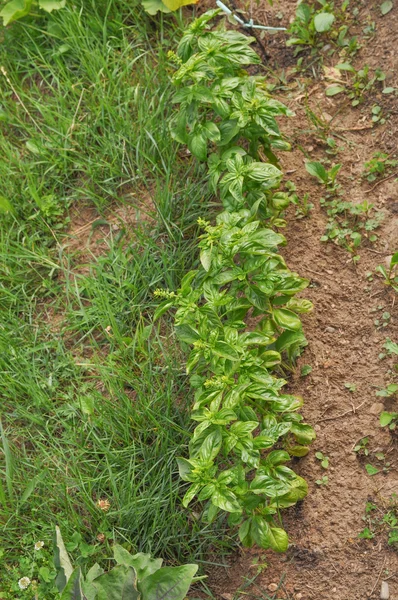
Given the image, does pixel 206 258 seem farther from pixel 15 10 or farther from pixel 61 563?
pixel 15 10

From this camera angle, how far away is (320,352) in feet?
9.66

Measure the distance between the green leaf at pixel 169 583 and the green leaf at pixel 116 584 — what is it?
2.0 inches

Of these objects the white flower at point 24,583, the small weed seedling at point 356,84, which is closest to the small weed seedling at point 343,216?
the small weed seedling at point 356,84

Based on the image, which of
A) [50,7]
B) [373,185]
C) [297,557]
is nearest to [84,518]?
[297,557]

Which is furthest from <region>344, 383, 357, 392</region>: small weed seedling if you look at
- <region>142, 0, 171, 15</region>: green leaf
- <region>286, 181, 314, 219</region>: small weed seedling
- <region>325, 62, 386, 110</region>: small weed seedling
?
<region>142, 0, 171, 15</region>: green leaf

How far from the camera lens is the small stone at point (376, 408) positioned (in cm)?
277

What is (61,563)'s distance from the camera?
2.48 m

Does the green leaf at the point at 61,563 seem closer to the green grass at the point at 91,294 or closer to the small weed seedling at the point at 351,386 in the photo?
the green grass at the point at 91,294

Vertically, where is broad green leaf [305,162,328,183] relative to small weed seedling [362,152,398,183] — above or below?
above

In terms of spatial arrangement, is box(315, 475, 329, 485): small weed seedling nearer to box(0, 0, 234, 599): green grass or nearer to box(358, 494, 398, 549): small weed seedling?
box(358, 494, 398, 549): small weed seedling

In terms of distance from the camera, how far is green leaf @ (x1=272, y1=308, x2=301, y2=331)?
2744 mm

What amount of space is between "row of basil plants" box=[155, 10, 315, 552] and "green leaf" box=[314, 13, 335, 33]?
47 cm

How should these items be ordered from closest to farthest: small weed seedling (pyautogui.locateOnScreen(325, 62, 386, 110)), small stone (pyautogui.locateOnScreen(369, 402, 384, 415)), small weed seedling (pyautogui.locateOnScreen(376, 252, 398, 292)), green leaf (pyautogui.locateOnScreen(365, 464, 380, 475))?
1. green leaf (pyautogui.locateOnScreen(365, 464, 380, 475))
2. small stone (pyautogui.locateOnScreen(369, 402, 384, 415))
3. small weed seedling (pyautogui.locateOnScreen(376, 252, 398, 292))
4. small weed seedling (pyautogui.locateOnScreen(325, 62, 386, 110))

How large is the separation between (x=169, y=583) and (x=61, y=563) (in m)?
0.35
